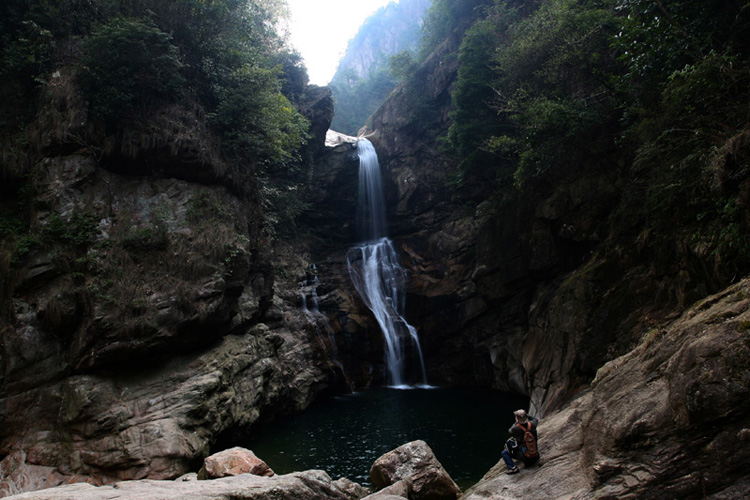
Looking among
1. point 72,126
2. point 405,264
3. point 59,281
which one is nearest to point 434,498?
point 59,281

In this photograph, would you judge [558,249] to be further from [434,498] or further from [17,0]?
[17,0]

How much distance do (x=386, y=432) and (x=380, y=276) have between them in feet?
45.1

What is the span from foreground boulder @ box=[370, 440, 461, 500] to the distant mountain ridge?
4114cm

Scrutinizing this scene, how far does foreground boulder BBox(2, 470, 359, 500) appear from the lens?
20.2ft

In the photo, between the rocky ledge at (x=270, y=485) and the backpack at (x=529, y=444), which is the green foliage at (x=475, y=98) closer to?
the rocky ledge at (x=270, y=485)

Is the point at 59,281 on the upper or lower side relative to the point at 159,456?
upper

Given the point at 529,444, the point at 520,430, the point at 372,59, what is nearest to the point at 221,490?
the point at 520,430

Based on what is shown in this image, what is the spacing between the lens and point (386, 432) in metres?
15.1

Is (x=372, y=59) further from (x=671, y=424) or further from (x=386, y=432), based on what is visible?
(x=671, y=424)

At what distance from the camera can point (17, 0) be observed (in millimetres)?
14422

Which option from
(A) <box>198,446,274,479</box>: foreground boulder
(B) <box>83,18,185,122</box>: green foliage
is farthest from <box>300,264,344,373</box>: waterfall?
(B) <box>83,18,185,122</box>: green foliage

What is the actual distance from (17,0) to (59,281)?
1044 centimetres

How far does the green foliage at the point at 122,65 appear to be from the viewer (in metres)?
14.6

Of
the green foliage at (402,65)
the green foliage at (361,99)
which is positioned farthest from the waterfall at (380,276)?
the green foliage at (361,99)
